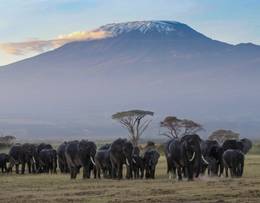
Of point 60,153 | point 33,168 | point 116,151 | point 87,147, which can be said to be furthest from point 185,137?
point 33,168

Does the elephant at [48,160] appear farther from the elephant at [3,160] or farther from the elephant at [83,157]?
the elephant at [83,157]

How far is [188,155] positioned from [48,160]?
17041 mm

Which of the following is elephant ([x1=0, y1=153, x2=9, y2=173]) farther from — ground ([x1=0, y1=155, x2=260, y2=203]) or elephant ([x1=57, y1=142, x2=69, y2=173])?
ground ([x1=0, y1=155, x2=260, y2=203])

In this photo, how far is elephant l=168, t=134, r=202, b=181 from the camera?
117 ft

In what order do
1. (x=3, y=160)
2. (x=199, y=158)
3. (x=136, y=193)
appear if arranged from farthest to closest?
(x=3, y=160) < (x=199, y=158) < (x=136, y=193)

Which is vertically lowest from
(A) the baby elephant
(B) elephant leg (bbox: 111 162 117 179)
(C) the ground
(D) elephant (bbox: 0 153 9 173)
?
(C) the ground

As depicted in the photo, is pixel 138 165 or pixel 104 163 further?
pixel 138 165

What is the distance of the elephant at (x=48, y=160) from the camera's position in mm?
50812

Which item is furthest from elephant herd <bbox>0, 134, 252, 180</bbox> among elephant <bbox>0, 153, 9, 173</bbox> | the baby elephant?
elephant <bbox>0, 153, 9, 173</bbox>

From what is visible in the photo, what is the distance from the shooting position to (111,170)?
40500 millimetres

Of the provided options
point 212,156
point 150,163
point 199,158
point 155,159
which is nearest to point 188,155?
point 199,158

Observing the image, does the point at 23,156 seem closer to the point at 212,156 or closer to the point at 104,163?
the point at 104,163

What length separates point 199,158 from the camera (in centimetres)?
3581

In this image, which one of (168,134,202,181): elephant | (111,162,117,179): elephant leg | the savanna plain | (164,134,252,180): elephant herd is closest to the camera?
the savanna plain
